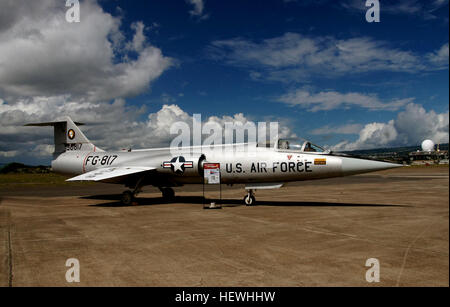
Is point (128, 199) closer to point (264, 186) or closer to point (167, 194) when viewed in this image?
point (167, 194)

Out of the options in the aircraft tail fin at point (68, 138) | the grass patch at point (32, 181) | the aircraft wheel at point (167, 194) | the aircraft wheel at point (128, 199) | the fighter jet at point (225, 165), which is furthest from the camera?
the grass patch at point (32, 181)

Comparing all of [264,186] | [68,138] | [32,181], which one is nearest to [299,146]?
[264,186]

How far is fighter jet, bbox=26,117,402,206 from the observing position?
13.4 meters

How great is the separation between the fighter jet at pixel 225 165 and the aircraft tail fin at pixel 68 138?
2.98 feet

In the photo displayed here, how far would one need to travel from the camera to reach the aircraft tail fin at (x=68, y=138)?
21.3 metres

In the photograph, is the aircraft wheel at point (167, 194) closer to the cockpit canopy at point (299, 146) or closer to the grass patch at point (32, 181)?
the cockpit canopy at point (299, 146)

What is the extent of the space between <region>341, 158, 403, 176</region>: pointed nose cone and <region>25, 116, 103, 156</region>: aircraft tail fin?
15.7 m

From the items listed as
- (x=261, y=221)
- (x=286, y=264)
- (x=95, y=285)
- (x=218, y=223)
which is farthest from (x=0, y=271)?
(x=261, y=221)

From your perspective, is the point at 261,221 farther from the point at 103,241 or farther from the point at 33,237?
the point at 33,237

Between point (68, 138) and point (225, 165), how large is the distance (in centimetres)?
1222

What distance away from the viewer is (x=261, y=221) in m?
10.5

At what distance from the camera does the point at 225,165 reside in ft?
50.4

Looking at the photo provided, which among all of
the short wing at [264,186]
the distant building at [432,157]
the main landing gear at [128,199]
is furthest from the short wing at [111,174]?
the distant building at [432,157]
